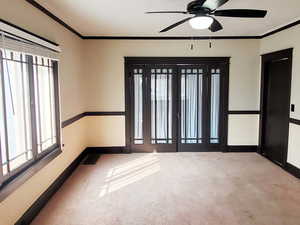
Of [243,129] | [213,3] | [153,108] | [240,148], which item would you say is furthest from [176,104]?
[213,3]

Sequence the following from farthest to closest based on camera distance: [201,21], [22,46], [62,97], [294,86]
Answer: [294,86], [62,97], [201,21], [22,46]

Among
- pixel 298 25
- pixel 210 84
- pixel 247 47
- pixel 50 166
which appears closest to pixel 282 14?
pixel 298 25

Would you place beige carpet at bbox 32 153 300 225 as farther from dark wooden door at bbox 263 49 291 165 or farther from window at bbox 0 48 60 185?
window at bbox 0 48 60 185

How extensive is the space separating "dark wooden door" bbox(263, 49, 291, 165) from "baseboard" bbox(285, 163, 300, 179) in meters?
0.13

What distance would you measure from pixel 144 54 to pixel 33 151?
3110 millimetres

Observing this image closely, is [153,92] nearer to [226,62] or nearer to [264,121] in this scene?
[226,62]

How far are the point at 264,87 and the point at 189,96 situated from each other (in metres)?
1.55

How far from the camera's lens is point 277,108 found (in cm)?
455

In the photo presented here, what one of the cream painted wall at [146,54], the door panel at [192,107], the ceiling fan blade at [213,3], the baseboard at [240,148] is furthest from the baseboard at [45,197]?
the baseboard at [240,148]

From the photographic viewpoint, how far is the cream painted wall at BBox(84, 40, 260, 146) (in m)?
5.12

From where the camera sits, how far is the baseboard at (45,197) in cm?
258

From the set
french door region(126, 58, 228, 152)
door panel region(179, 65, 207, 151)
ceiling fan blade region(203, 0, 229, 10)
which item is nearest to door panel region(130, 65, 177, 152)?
french door region(126, 58, 228, 152)

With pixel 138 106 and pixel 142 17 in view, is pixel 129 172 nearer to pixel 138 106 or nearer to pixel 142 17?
pixel 138 106

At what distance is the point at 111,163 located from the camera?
15.2ft
